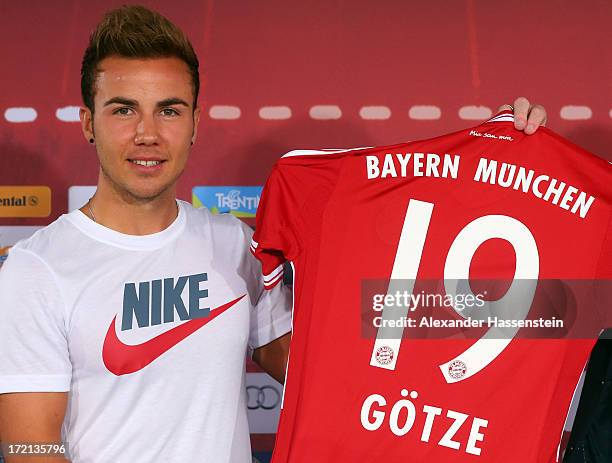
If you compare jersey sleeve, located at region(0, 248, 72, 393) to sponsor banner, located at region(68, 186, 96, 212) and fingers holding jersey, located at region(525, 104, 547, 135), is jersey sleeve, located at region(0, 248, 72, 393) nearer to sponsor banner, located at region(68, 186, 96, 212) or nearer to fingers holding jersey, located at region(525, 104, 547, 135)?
sponsor banner, located at region(68, 186, 96, 212)

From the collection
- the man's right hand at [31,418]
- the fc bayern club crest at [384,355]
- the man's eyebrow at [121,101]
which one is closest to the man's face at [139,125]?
the man's eyebrow at [121,101]

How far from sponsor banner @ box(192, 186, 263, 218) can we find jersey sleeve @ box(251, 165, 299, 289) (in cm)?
64

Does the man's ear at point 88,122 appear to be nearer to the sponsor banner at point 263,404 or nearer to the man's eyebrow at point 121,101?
the man's eyebrow at point 121,101

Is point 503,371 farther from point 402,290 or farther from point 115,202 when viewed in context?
point 115,202

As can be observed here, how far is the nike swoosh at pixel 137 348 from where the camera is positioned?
1230 mm

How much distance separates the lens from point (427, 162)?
52.3 inches

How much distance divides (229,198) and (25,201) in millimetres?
569

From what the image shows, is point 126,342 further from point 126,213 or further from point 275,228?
point 275,228

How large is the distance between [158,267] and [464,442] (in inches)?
25.2

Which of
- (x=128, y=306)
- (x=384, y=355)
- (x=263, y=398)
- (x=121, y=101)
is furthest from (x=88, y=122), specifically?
(x=263, y=398)

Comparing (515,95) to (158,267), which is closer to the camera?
(158,267)

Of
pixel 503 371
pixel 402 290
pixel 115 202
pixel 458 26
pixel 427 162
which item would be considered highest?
pixel 458 26

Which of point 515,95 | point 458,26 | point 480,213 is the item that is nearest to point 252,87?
point 458,26

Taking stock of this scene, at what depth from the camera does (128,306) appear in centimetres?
125
